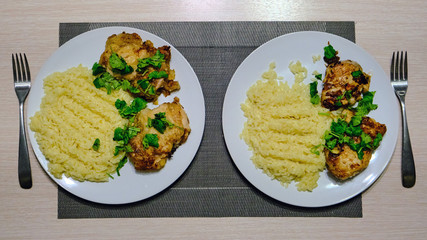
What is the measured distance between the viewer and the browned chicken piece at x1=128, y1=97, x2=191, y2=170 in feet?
9.93

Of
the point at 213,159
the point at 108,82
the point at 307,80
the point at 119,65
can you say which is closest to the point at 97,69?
the point at 108,82

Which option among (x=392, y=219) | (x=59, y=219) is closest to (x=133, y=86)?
(x=59, y=219)

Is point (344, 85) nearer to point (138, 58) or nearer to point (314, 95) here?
point (314, 95)

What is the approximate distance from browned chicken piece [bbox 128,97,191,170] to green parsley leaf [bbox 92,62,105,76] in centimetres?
52

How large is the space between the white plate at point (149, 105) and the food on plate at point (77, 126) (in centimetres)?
7

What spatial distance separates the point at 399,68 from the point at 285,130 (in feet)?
4.16

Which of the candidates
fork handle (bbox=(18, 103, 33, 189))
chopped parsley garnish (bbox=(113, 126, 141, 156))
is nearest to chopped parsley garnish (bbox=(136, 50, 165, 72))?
chopped parsley garnish (bbox=(113, 126, 141, 156))

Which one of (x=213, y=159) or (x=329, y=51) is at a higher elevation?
(x=329, y=51)

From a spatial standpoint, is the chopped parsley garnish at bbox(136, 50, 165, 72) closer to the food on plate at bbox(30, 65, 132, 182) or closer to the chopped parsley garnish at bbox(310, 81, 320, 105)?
the food on plate at bbox(30, 65, 132, 182)

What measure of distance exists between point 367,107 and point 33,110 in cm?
296

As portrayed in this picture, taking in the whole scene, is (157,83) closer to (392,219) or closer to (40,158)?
(40,158)

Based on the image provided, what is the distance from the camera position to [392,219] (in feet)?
10.8

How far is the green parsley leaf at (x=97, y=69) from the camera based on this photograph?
10.4 feet

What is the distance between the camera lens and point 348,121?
3168 millimetres
